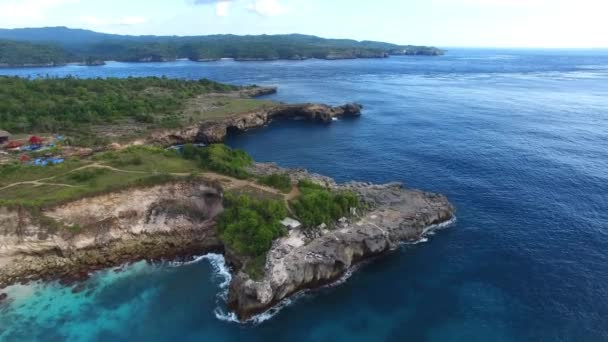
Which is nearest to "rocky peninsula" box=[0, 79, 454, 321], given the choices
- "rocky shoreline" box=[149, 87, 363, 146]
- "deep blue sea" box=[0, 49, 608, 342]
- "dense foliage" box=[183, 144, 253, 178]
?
"dense foliage" box=[183, 144, 253, 178]

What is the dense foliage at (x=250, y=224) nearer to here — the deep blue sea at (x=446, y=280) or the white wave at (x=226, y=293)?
the white wave at (x=226, y=293)

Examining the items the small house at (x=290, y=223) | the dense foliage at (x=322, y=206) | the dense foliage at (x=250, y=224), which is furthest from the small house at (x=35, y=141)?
the small house at (x=290, y=223)

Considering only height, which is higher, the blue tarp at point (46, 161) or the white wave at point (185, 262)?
the blue tarp at point (46, 161)

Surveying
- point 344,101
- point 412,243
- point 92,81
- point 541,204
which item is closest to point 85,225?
point 412,243

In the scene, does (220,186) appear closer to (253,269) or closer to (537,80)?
(253,269)

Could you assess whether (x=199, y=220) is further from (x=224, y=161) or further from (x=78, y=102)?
(x=78, y=102)

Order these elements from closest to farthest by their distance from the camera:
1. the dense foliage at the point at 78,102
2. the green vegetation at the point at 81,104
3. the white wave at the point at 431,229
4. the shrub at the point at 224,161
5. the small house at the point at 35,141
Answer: the white wave at the point at 431,229
the shrub at the point at 224,161
the small house at the point at 35,141
the green vegetation at the point at 81,104
the dense foliage at the point at 78,102

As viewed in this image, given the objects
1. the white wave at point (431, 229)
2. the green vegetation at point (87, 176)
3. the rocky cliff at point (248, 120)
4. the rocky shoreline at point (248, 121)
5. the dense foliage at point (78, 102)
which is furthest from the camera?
the rocky cliff at point (248, 120)
